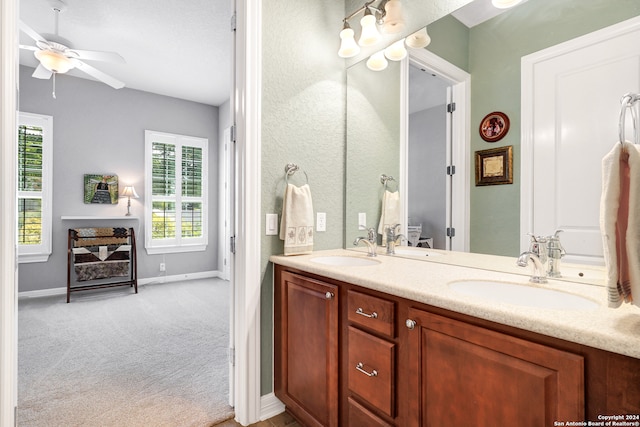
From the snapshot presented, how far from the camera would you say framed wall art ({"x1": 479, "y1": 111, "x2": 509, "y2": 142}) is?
1.32 metres

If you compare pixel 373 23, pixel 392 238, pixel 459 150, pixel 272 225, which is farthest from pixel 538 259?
pixel 373 23

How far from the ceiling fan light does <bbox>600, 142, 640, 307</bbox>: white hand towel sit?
382 cm

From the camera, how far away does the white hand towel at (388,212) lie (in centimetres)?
191

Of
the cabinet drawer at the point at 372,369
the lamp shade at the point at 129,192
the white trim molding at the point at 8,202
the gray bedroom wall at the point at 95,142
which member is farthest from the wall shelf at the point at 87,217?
the cabinet drawer at the point at 372,369

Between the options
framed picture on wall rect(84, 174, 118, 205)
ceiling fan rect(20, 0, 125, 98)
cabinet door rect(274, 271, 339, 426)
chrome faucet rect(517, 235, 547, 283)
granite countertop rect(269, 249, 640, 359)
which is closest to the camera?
granite countertop rect(269, 249, 640, 359)

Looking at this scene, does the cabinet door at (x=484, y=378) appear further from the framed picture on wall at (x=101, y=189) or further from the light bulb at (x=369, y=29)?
the framed picture on wall at (x=101, y=189)

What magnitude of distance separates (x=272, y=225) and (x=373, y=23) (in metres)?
1.32

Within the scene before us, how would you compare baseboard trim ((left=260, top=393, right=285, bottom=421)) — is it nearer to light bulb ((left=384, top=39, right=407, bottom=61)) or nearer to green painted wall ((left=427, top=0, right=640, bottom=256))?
green painted wall ((left=427, top=0, right=640, bottom=256))

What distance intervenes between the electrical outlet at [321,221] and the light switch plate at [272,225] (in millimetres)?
302

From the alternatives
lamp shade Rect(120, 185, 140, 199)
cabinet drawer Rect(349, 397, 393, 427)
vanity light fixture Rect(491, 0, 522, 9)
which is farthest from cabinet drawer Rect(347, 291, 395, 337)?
lamp shade Rect(120, 185, 140, 199)

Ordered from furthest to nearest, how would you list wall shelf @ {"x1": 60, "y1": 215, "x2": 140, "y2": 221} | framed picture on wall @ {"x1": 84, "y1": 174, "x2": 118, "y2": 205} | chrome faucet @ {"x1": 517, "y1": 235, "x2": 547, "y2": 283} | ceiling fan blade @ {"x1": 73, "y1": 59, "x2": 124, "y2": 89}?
framed picture on wall @ {"x1": 84, "y1": 174, "x2": 118, "y2": 205} < wall shelf @ {"x1": 60, "y1": 215, "x2": 140, "y2": 221} < ceiling fan blade @ {"x1": 73, "y1": 59, "x2": 124, "y2": 89} < chrome faucet @ {"x1": 517, "y1": 235, "x2": 547, "y2": 283}

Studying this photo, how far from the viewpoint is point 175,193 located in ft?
16.6

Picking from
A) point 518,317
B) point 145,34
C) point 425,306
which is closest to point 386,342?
point 425,306

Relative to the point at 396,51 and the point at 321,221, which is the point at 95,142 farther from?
the point at 396,51
